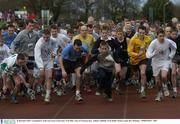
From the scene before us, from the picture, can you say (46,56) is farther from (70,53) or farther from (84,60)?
(84,60)

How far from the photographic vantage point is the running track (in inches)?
465

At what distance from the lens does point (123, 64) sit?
15617mm

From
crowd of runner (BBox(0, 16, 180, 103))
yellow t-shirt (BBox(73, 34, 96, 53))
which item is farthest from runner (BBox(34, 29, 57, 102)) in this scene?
yellow t-shirt (BBox(73, 34, 96, 53))

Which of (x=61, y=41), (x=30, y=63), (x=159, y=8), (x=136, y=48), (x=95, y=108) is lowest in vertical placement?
(x=95, y=108)

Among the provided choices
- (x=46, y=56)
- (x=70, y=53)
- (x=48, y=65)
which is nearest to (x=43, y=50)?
(x=46, y=56)

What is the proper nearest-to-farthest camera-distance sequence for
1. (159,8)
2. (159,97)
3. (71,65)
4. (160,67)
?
(160,67), (159,97), (71,65), (159,8)

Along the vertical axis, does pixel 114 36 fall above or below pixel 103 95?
above

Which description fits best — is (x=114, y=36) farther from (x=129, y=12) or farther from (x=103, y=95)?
(x=129, y=12)

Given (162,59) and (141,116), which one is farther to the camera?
(162,59)

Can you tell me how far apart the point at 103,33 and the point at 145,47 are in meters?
1.35

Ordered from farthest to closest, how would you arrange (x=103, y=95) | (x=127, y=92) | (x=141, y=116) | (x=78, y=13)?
(x=78, y=13)
(x=127, y=92)
(x=103, y=95)
(x=141, y=116)

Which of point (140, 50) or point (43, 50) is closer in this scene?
point (43, 50)

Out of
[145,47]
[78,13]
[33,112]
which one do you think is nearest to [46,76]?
[33,112]

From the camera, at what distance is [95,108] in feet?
42.2
